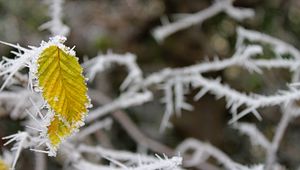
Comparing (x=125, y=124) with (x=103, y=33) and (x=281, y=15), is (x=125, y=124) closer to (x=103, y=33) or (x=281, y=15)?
(x=103, y=33)

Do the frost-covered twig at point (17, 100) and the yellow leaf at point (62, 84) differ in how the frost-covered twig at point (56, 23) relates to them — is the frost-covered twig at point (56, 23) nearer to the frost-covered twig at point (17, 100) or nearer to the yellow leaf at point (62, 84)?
the frost-covered twig at point (17, 100)

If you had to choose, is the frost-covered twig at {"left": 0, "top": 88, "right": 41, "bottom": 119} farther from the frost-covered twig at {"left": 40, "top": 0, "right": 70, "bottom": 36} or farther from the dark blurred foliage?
the dark blurred foliage

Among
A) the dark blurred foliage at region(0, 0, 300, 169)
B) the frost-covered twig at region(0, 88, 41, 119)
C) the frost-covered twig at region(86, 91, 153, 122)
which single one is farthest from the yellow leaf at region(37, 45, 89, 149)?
the dark blurred foliage at region(0, 0, 300, 169)

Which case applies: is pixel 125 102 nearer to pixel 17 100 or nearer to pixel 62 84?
pixel 17 100

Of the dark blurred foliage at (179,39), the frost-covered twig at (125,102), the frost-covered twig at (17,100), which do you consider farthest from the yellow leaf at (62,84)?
the dark blurred foliage at (179,39)

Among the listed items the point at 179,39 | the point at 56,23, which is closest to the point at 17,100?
the point at 56,23

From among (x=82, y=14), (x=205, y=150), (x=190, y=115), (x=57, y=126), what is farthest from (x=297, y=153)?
(x=57, y=126)

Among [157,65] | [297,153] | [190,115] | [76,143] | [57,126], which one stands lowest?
[57,126]

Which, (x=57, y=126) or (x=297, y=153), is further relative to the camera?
(x=297, y=153)
